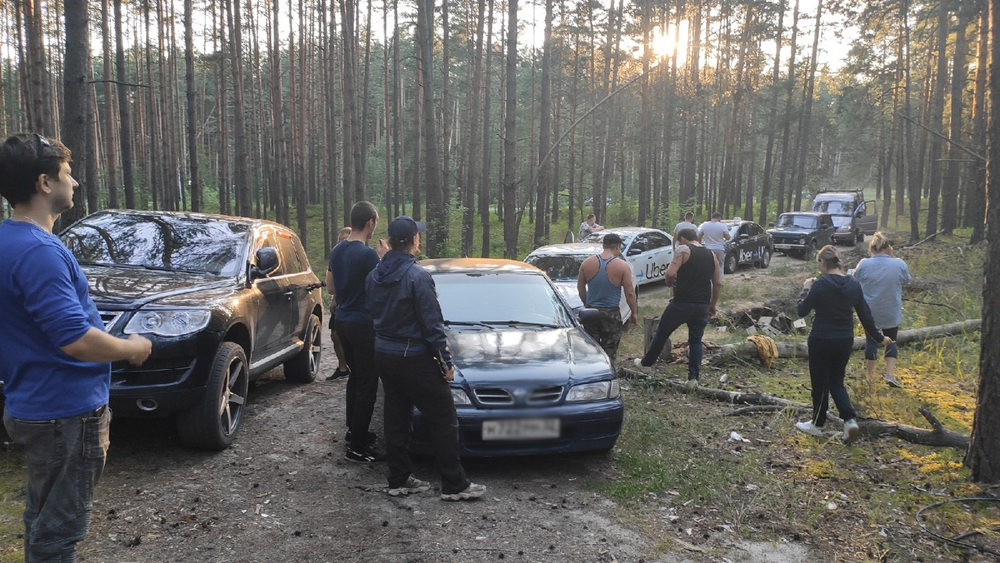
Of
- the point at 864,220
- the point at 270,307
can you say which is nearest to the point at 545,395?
the point at 270,307

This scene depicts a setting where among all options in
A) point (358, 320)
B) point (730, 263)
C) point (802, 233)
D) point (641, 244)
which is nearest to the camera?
point (358, 320)

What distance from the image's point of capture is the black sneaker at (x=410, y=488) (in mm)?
4816

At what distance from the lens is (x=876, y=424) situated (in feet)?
20.6

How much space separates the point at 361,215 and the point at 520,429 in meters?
2.21

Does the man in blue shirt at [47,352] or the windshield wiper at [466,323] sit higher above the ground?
the man in blue shirt at [47,352]

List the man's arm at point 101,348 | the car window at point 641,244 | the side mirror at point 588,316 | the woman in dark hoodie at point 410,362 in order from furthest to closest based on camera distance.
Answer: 1. the car window at point 641,244
2. the side mirror at point 588,316
3. the woman in dark hoodie at point 410,362
4. the man's arm at point 101,348

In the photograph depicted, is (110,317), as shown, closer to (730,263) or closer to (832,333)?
(832,333)

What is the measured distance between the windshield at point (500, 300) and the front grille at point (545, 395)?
1.25 meters

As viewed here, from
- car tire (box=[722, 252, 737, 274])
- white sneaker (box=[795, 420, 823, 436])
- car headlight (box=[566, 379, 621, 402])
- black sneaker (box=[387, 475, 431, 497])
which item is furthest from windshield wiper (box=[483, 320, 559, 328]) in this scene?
car tire (box=[722, 252, 737, 274])

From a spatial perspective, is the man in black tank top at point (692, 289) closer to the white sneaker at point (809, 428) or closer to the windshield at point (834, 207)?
the white sneaker at point (809, 428)

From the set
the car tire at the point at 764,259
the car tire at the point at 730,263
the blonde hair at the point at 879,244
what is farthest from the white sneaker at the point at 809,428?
the car tire at the point at 764,259

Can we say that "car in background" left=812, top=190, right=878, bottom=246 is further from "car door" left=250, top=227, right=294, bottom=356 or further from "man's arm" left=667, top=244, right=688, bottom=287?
"car door" left=250, top=227, right=294, bottom=356

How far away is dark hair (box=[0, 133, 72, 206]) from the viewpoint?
Result: 2.46 metres

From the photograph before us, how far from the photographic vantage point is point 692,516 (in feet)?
15.2
